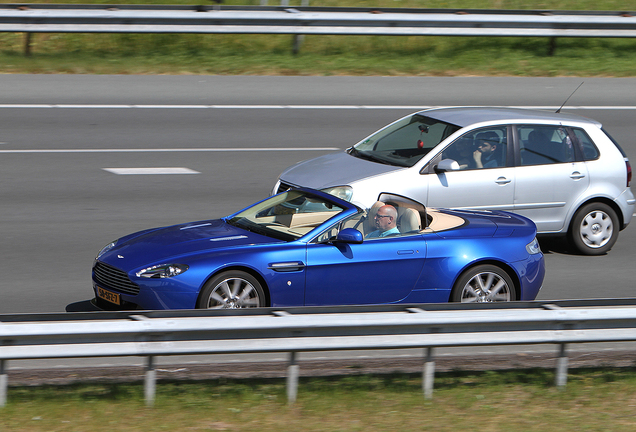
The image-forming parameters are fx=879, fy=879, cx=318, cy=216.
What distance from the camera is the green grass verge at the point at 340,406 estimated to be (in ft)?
18.9

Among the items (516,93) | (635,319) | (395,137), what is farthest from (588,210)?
(516,93)

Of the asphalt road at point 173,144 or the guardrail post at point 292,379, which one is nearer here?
the guardrail post at point 292,379

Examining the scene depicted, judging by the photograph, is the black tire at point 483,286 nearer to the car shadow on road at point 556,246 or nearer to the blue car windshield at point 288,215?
the blue car windshield at point 288,215

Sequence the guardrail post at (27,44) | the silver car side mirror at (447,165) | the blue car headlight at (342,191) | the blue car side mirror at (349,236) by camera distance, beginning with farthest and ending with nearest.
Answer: the guardrail post at (27,44), the silver car side mirror at (447,165), the blue car headlight at (342,191), the blue car side mirror at (349,236)

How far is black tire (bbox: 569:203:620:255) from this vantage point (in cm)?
1118

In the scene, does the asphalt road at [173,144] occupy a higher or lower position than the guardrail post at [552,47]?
lower

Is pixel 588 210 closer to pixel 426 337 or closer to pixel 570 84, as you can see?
pixel 426 337

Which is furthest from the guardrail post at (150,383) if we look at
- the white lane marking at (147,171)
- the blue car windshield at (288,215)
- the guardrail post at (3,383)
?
the white lane marking at (147,171)

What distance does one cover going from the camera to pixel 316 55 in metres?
20.4

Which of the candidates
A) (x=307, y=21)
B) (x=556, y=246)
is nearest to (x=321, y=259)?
(x=556, y=246)

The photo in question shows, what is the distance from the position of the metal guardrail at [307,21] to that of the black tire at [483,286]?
39.9 feet

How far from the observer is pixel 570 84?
775 inches

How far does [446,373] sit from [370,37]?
15062 millimetres

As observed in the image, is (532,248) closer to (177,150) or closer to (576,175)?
(576,175)
